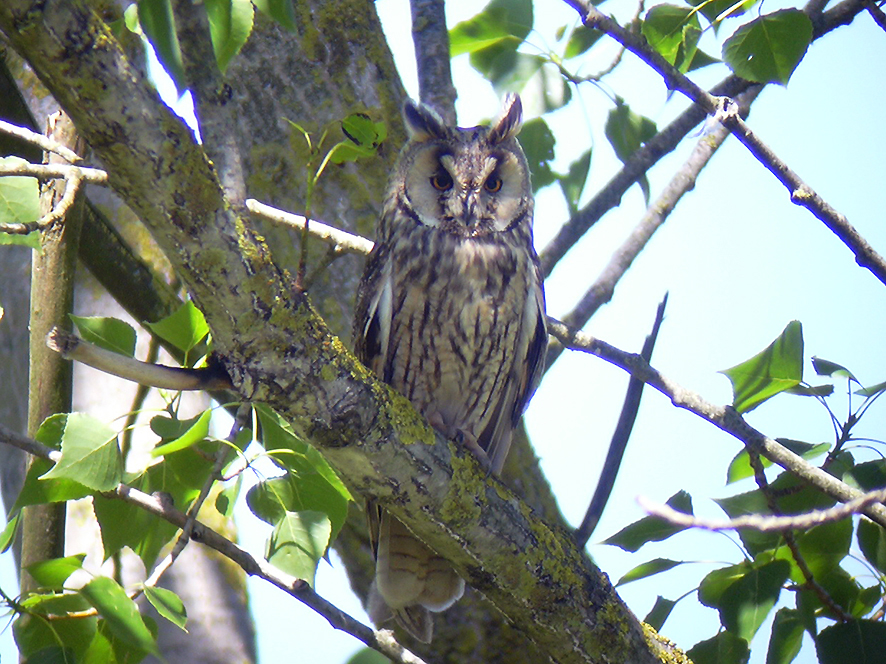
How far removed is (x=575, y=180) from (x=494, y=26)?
0.46m

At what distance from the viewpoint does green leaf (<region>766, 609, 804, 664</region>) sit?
1540 mm

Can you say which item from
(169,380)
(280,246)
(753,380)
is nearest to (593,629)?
(753,380)

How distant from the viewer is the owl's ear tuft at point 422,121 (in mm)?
1998

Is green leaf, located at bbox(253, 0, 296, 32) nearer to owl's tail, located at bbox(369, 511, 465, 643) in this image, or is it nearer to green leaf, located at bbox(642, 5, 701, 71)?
green leaf, located at bbox(642, 5, 701, 71)

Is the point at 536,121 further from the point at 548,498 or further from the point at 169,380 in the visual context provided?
the point at 169,380

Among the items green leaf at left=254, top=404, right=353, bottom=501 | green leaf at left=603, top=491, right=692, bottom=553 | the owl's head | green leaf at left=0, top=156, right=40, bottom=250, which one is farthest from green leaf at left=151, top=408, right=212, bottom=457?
the owl's head

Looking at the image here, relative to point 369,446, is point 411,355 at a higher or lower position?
higher

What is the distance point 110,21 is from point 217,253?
3.67ft

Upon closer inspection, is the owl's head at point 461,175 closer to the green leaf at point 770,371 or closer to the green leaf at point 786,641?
the green leaf at point 770,371

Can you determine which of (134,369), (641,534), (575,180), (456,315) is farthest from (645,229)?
(134,369)

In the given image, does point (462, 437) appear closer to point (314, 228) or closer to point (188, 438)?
point (314, 228)

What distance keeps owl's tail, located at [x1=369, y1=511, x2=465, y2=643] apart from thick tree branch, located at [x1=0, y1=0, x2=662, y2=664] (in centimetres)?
35

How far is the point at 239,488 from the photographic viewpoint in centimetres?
143

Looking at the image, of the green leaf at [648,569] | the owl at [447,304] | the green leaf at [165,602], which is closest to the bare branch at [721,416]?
the owl at [447,304]
